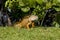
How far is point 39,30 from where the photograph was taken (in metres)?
3.86

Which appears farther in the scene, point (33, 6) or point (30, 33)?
point (33, 6)

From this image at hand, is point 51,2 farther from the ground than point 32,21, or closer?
farther from the ground

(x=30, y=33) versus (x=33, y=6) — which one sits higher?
(x=33, y=6)

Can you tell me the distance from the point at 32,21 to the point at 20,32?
417 mm

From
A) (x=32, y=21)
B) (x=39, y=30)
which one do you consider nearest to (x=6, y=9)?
(x=32, y=21)

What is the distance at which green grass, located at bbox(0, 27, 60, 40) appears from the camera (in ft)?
11.7

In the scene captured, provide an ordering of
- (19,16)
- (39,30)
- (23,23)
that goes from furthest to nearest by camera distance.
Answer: (19,16) < (23,23) < (39,30)

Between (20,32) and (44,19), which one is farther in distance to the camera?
(44,19)

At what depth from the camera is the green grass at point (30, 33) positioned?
357cm

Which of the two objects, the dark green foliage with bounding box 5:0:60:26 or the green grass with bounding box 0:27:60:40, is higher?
the dark green foliage with bounding box 5:0:60:26

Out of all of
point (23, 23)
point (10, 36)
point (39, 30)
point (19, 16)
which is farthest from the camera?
point (19, 16)

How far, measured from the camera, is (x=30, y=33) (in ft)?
12.2

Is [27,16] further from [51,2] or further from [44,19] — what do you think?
[51,2]

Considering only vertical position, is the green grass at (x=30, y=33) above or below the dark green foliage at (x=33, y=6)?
below
